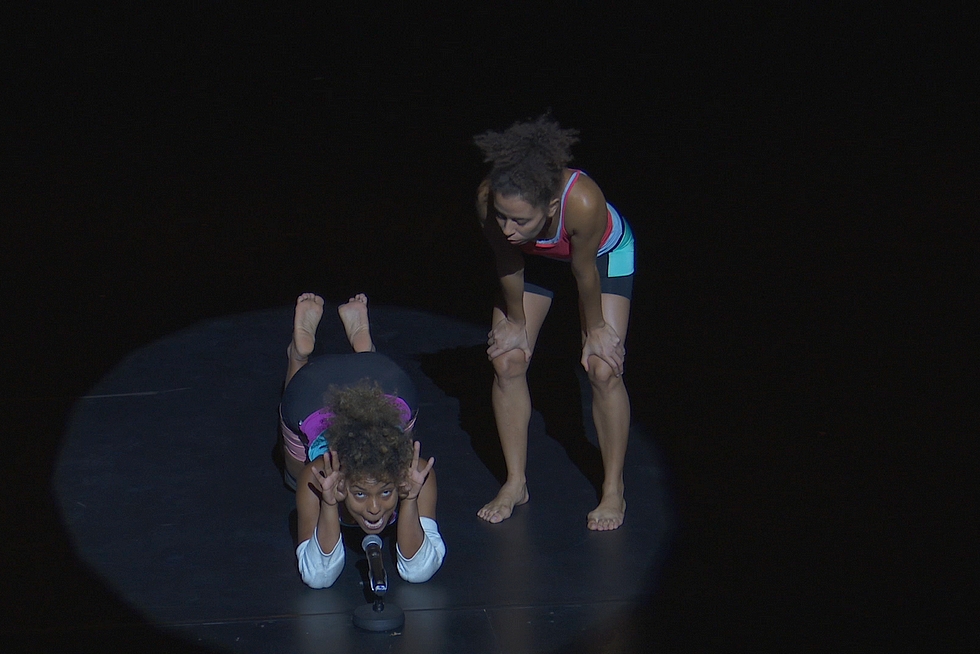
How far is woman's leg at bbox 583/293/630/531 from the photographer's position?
3.12 meters

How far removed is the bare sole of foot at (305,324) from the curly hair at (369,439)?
0.90 meters

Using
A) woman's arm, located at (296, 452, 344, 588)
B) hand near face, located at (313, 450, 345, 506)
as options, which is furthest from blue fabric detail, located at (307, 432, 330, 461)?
hand near face, located at (313, 450, 345, 506)

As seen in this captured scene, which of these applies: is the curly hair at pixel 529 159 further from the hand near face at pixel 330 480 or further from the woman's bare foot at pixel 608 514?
the woman's bare foot at pixel 608 514

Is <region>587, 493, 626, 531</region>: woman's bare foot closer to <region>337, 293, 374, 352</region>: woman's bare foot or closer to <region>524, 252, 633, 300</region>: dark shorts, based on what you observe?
<region>524, 252, 633, 300</region>: dark shorts

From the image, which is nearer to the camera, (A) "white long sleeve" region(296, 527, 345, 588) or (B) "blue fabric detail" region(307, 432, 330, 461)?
(A) "white long sleeve" region(296, 527, 345, 588)

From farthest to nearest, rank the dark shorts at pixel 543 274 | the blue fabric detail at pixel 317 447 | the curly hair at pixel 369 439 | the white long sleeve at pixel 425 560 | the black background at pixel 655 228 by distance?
the dark shorts at pixel 543 274, the black background at pixel 655 228, the blue fabric detail at pixel 317 447, the white long sleeve at pixel 425 560, the curly hair at pixel 369 439

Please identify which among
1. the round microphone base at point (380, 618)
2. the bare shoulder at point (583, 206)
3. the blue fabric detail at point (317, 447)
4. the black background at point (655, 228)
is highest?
the bare shoulder at point (583, 206)

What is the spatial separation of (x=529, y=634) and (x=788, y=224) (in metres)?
3.36

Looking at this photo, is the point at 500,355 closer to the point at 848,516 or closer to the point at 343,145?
the point at 848,516

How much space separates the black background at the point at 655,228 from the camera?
3035mm

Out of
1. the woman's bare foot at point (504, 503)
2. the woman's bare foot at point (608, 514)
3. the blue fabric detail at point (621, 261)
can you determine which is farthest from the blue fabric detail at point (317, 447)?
the blue fabric detail at point (621, 261)

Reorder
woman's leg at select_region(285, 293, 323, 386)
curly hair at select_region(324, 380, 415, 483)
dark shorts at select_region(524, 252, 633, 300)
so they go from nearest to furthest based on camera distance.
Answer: curly hair at select_region(324, 380, 415, 483) → dark shorts at select_region(524, 252, 633, 300) → woman's leg at select_region(285, 293, 323, 386)

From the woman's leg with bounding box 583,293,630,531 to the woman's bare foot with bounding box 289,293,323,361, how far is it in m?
0.98

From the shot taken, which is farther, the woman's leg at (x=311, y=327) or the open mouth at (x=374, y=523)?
the woman's leg at (x=311, y=327)
